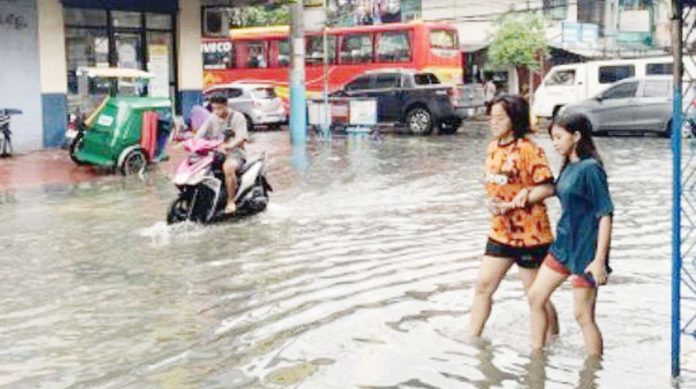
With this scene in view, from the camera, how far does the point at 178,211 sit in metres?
10.7

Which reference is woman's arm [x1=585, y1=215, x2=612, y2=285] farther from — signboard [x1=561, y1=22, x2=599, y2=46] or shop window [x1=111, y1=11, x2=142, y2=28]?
signboard [x1=561, y1=22, x2=599, y2=46]

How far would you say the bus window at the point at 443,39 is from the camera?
96.6 feet

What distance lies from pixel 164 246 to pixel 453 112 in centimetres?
1664

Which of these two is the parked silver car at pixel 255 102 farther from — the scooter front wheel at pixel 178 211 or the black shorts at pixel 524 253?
the black shorts at pixel 524 253

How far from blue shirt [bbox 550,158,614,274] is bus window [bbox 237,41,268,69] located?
1142 inches

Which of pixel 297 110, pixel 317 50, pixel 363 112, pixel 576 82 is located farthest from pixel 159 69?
pixel 576 82

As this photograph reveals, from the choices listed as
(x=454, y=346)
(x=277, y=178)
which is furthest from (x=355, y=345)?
(x=277, y=178)

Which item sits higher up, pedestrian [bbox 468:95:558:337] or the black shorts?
pedestrian [bbox 468:95:558:337]

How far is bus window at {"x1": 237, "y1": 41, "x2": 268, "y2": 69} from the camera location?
33.6 m

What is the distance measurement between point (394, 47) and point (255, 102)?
4.59 meters

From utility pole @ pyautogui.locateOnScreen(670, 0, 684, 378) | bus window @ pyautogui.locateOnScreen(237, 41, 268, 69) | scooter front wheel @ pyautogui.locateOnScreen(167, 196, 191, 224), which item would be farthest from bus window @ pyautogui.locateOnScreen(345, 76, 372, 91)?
utility pole @ pyautogui.locateOnScreen(670, 0, 684, 378)

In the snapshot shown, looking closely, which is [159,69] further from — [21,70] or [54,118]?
[21,70]

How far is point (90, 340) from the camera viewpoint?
6145 millimetres

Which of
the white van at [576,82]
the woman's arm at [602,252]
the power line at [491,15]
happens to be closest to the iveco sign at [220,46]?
the power line at [491,15]
